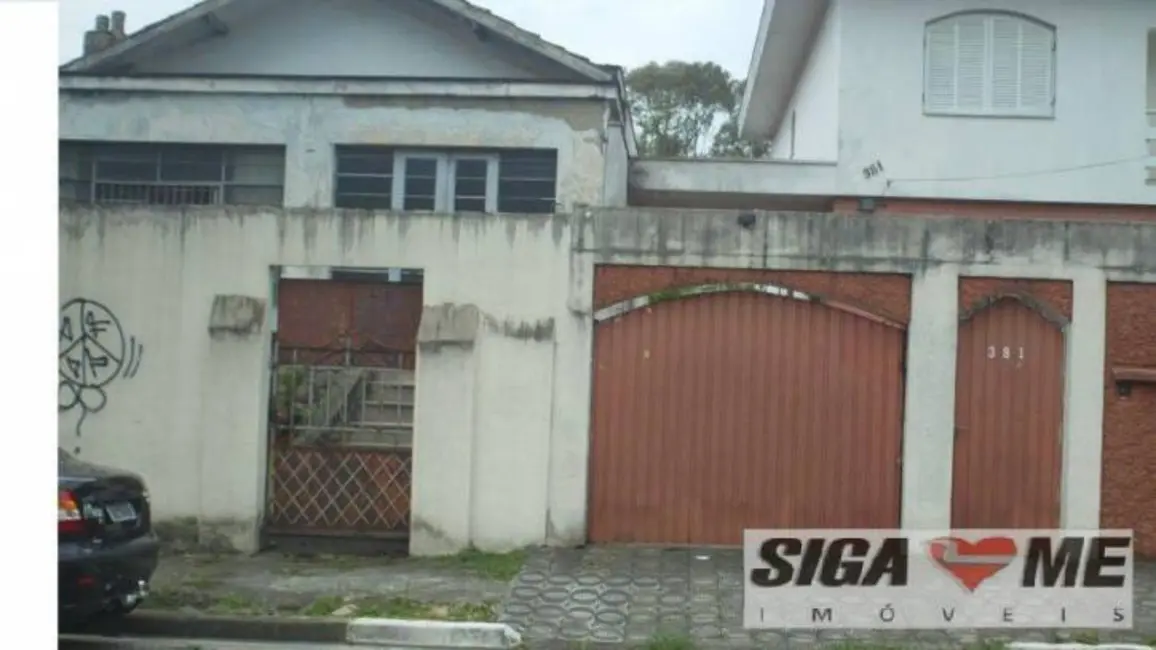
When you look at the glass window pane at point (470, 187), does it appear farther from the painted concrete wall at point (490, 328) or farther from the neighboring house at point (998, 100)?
the neighboring house at point (998, 100)

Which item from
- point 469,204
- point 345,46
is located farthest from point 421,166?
point 345,46

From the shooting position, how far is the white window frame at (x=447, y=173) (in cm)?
1328

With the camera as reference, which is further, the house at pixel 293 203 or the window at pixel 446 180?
the window at pixel 446 180

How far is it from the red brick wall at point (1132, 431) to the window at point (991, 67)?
5.41 m

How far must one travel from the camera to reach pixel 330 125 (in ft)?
43.3

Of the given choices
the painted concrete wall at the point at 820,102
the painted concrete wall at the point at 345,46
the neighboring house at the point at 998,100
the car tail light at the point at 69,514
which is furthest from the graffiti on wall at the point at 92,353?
the painted concrete wall at the point at 820,102

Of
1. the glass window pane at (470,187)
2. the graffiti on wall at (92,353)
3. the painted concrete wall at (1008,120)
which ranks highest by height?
the painted concrete wall at (1008,120)

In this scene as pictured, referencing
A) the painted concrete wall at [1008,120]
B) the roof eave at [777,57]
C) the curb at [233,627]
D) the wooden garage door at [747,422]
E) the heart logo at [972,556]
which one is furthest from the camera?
the roof eave at [777,57]

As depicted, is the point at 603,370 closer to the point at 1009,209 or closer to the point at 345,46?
the point at 345,46

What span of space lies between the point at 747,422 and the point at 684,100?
28.9 m

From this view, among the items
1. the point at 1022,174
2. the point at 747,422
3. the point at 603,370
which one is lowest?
the point at 747,422

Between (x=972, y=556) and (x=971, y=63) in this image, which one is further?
(x=971, y=63)
